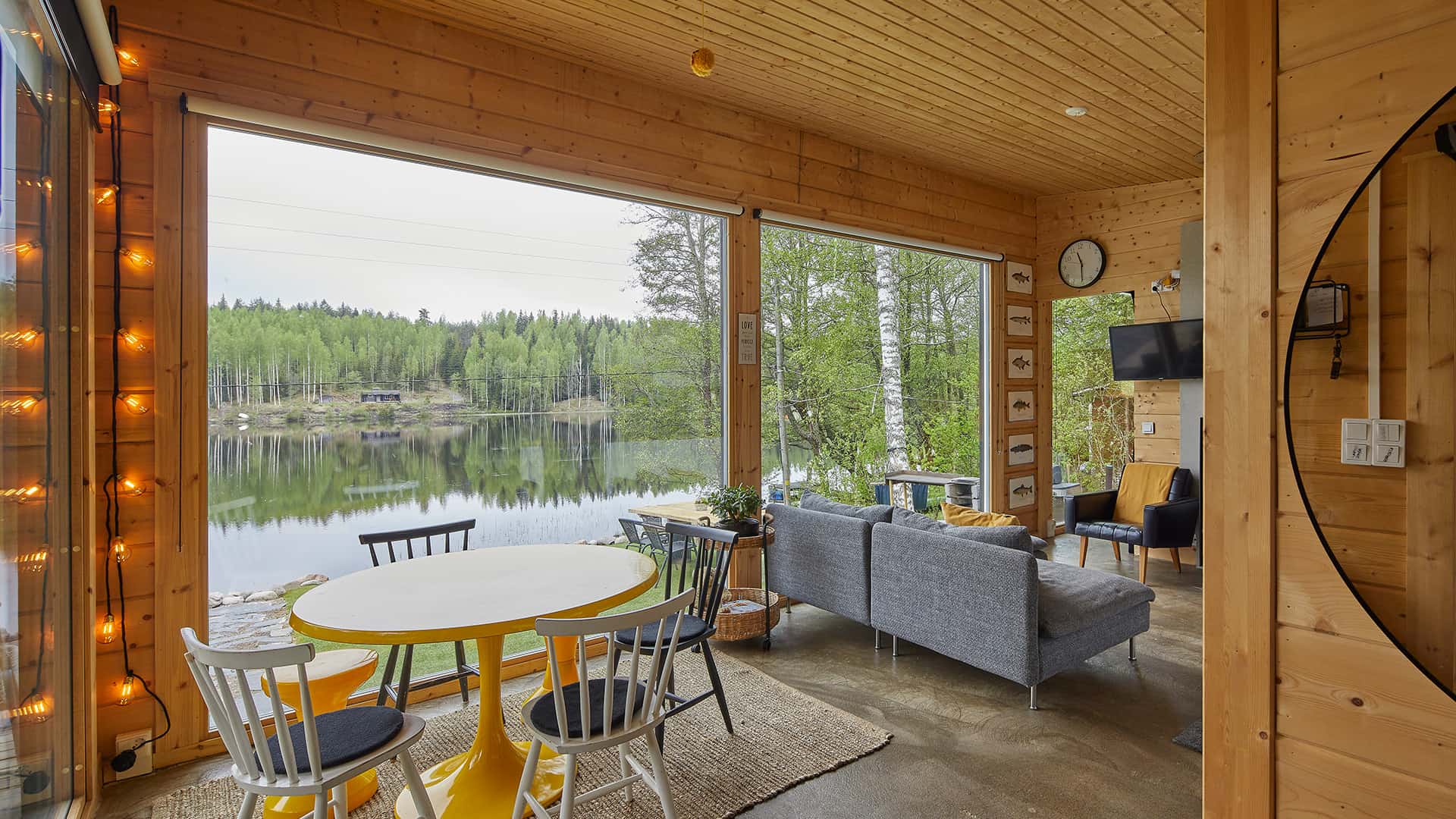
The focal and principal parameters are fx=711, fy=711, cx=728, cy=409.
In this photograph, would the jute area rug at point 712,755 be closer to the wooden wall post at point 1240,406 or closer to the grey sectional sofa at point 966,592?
the grey sectional sofa at point 966,592

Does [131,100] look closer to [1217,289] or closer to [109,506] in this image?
[109,506]

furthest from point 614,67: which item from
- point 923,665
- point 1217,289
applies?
point 923,665

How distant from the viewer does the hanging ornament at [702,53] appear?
115 inches

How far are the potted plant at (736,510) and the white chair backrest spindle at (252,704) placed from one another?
224cm

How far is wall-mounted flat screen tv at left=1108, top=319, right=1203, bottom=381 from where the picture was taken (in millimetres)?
5594

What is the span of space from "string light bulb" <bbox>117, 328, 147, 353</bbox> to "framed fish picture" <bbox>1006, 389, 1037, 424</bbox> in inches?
236

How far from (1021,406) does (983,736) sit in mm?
4197

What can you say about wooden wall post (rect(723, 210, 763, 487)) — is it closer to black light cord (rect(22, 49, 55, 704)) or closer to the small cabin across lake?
the small cabin across lake

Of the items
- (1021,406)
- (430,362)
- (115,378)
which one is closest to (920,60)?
(430,362)

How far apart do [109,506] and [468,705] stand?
63.1 inches

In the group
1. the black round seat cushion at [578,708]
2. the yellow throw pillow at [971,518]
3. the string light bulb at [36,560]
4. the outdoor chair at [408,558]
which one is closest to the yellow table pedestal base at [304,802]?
the outdoor chair at [408,558]

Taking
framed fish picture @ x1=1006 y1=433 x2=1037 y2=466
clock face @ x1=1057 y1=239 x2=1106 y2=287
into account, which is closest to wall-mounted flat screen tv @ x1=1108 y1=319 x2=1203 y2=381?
clock face @ x1=1057 y1=239 x2=1106 y2=287

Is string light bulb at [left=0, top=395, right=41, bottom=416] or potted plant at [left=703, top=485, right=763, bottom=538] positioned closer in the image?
string light bulb at [left=0, top=395, right=41, bottom=416]

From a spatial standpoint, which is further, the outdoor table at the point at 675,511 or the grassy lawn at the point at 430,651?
the outdoor table at the point at 675,511
